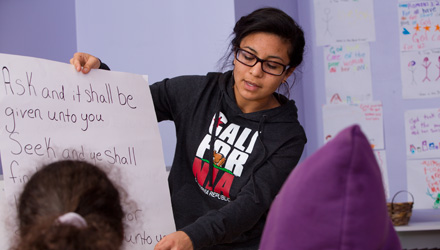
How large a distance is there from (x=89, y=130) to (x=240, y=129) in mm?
415

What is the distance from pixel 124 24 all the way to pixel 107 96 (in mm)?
1166

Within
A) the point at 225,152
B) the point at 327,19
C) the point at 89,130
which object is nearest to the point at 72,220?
the point at 89,130

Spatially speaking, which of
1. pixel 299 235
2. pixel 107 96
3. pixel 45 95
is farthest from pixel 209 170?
pixel 299 235

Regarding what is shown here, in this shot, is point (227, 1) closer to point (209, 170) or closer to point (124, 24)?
point (124, 24)

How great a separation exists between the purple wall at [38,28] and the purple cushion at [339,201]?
2195 mm

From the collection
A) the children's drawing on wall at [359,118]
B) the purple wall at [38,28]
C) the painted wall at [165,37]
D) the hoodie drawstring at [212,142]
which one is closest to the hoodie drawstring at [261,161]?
the hoodie drawstring at [212,142]

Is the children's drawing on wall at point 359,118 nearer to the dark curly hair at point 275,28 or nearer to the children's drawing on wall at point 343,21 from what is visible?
the children's drawing on wall at point 343,21

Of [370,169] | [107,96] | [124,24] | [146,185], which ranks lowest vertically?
[146,185]

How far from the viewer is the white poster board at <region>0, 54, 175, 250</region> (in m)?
1.16

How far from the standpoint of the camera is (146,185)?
137 cm

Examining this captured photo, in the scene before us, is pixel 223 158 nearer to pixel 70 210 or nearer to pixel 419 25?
pixel 70 210

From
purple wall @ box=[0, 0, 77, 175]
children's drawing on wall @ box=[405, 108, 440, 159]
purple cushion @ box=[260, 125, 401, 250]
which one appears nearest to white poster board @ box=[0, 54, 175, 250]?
purple cushion @ box=[260, 125, 401, 250]

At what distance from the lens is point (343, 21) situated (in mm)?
3135

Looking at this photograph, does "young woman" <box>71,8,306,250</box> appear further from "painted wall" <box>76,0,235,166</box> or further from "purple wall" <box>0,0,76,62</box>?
"purple wall" <box>0,0,76,62</box>
